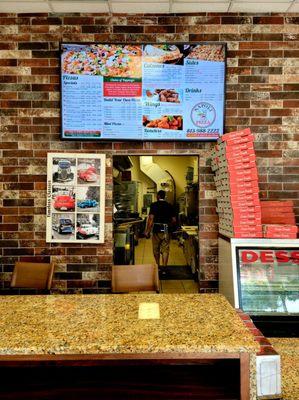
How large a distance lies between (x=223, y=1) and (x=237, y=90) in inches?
34.5

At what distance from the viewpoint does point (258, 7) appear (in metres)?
3.87

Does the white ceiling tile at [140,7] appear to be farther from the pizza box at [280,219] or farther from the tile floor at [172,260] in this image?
the tile floor at [172,260]

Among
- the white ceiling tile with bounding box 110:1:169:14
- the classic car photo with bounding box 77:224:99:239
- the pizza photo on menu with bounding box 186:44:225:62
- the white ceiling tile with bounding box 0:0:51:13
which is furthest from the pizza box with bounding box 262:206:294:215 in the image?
the white ceiling tile with bounding box 0:0:51:13

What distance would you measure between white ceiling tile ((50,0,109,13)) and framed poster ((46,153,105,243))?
1.50 m

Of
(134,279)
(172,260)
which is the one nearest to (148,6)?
(134,279)

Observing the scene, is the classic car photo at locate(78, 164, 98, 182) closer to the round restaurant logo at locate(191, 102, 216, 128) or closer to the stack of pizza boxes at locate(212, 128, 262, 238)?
the round restaurant logo at locate(191, 102, 216, 128)

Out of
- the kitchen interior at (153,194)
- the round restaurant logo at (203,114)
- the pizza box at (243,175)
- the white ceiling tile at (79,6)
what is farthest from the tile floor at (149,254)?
the white ceiling tile at (79,6)

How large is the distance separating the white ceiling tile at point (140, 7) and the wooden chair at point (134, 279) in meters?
2.61

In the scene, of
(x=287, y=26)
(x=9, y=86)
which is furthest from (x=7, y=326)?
(x=287, y=26)

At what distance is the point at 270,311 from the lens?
3.23 m

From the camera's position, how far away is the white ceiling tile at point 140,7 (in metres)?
3.77

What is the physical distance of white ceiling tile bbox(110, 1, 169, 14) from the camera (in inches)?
148

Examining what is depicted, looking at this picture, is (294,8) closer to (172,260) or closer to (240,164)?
(240,164)

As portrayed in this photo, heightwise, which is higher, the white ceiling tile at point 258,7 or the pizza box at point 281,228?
the white ceiling tile at point 258,7
